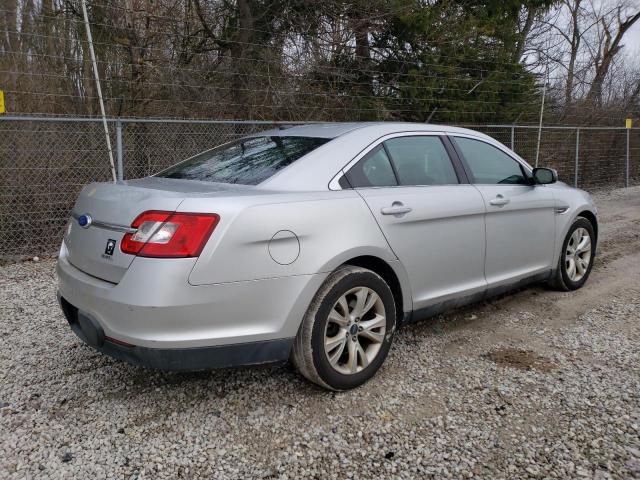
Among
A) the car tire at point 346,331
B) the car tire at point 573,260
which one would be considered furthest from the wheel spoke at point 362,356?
the car tire at point 573,260

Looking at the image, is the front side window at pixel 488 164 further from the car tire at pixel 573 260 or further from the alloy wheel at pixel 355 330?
the alloy wheel at pixel 355 330

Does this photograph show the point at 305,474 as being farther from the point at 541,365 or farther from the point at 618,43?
the point at 618,43

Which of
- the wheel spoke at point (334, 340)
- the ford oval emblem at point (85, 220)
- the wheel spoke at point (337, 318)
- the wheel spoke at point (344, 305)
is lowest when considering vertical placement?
the wheel spoke at point (334, 340)

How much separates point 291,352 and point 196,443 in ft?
2.14

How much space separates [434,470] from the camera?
2457mm

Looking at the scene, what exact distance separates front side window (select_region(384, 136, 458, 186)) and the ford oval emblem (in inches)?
72.1

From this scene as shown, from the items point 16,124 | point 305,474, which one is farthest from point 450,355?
point 16,124

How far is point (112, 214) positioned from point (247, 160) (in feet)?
3.08

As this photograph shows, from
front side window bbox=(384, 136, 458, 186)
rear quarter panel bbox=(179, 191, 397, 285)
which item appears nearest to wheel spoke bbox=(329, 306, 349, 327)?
rear quarter panel bbox=(179, 191, 397, 285)

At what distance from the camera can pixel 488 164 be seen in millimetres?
4277

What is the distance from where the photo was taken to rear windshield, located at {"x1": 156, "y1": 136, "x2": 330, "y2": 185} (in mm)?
3193

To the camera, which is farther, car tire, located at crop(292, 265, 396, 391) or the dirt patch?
the dirt patch

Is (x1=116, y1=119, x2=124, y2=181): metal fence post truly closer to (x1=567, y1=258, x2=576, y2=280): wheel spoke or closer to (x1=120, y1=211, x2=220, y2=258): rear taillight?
(x1=120, y1=211, x2=220, y2=258): rear taillight

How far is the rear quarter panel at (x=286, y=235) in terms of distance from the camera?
2.61 metres
